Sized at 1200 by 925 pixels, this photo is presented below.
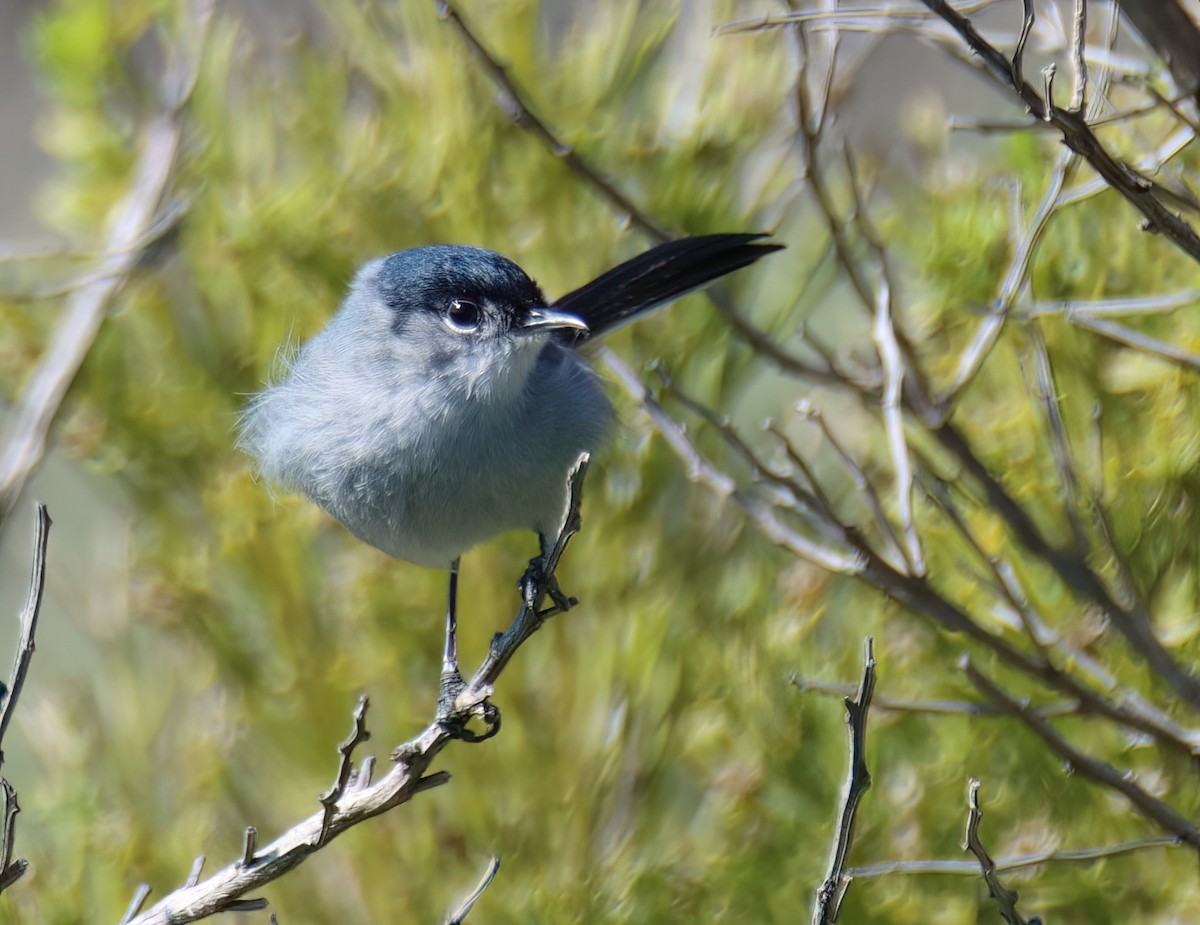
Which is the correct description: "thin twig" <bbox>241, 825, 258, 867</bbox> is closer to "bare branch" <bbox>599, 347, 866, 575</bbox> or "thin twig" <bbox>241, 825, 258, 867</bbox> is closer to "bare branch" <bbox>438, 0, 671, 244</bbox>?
"bare branch" <bbox>599, 347, 866, 575</bbox>

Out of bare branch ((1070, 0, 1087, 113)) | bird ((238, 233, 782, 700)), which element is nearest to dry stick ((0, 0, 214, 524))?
bird ((238, 233, 782, 700))

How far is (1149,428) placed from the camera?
107 inches

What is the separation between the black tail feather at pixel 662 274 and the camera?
2584 millimetres

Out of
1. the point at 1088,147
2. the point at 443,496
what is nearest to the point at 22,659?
the point at 443,496

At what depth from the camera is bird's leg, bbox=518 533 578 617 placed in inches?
81.4

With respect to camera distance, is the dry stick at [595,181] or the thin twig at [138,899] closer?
the thin twig at [138,899]

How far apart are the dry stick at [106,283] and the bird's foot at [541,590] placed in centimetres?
100

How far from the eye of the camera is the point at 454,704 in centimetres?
212

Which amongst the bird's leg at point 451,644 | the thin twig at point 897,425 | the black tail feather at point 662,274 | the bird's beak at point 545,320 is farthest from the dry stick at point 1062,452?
the bird's leg at point 451,644

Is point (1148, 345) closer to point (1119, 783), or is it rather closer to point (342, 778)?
point (1119, 783)

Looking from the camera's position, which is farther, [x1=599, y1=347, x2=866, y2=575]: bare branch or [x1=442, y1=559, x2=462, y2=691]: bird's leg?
[x1=442, y1=559, x2=462, y2=691]: bird's leg

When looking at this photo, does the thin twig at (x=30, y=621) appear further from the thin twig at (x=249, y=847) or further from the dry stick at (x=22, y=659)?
the thin twig at (x=249, y=847)

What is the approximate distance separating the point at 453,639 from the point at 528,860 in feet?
2.22

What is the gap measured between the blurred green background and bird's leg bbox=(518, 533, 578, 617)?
587 millimetres
